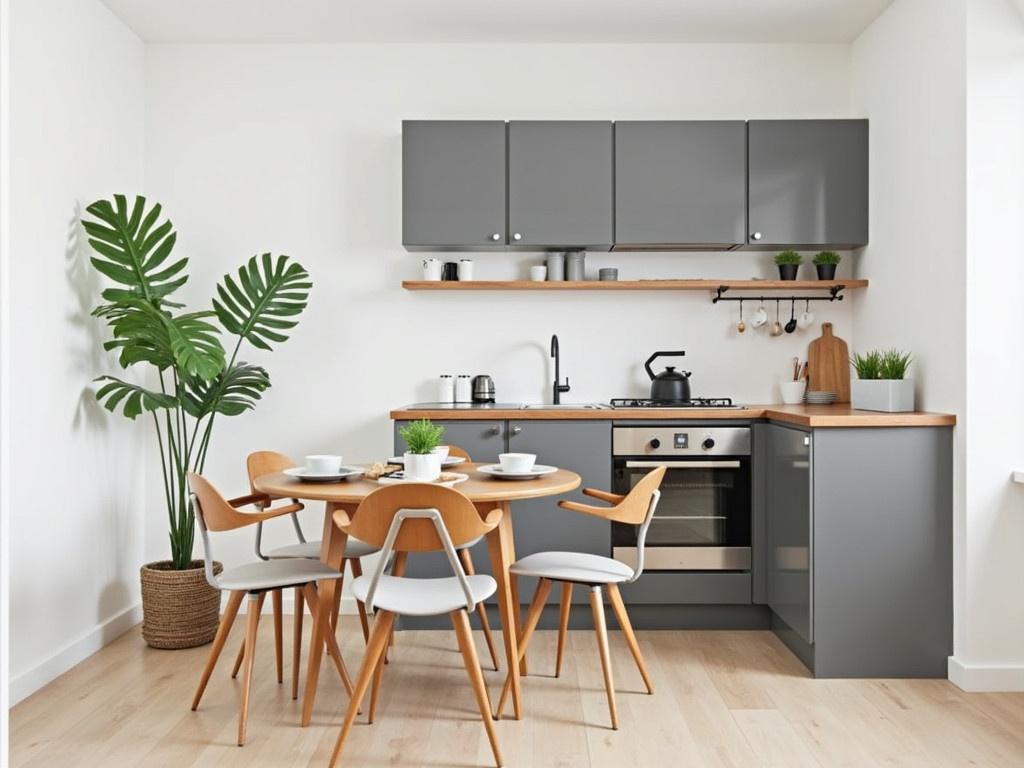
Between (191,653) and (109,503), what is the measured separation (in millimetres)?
799

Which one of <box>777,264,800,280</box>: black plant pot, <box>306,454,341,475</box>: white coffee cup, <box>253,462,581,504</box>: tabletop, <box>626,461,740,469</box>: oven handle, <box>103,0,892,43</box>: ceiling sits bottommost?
<box>626,461,740,469</box>: oven handle

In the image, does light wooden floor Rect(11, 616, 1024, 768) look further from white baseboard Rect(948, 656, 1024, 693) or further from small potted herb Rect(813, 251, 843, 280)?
small potted herb Rect(813, 251, 843, 280)

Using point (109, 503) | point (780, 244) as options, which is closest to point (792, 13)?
point (780, 244)

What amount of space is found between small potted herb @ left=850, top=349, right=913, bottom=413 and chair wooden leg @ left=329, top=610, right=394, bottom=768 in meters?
2.16

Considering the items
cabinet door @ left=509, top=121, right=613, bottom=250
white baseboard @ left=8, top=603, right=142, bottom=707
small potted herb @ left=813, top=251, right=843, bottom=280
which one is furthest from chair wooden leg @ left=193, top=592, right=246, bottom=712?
small potted herb @ left=813, top=251, right=843, bottom=280

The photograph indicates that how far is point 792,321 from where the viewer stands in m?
4.30

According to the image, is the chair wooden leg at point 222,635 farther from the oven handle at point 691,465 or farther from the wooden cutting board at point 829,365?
the wooden cutting board at point 829,365

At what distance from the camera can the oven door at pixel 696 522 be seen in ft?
12.6

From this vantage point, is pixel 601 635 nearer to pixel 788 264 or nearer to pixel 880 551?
pixel 880 551

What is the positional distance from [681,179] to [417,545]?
2.37m

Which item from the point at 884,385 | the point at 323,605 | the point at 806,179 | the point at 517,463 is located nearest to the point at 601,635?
the point at 517,463

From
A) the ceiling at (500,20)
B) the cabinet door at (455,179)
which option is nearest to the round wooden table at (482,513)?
the cabinet door at (455,179)

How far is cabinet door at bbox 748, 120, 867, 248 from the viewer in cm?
403

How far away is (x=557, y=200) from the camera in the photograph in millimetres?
4039
